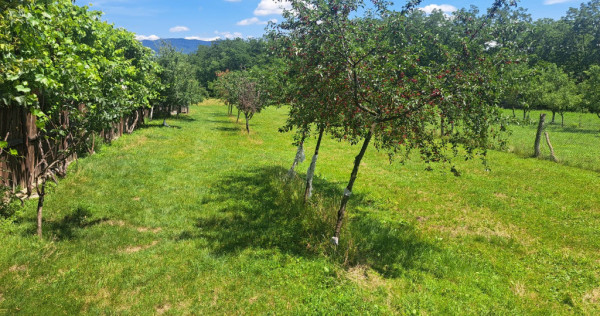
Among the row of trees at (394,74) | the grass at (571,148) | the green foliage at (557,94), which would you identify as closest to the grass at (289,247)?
the row of trees at (394,74)

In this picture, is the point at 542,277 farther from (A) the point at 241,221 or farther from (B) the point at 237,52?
(B) the point at 237,52

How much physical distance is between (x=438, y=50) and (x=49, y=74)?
8.39 m

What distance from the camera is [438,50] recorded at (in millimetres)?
7254

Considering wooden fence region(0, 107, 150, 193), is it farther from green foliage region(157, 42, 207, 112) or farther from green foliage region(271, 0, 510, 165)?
green foliage region(157, 42, 207, 112)

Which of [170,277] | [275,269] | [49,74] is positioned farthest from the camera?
[275,269]

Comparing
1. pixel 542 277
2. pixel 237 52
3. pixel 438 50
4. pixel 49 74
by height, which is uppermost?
pixel 237 52

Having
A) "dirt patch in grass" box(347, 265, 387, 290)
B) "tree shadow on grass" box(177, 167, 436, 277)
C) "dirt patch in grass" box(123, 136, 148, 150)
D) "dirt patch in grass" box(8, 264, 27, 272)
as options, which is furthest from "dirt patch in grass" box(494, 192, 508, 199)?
"dirt patch in grass" box(123, 136, 148, 150)

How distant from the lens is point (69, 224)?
7.96 m

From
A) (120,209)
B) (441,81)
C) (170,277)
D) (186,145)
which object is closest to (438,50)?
(441,81)

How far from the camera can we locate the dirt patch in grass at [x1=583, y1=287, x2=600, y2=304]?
650cm

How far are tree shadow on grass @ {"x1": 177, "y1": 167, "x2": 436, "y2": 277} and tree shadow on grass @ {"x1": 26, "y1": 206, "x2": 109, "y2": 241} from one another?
259 centimetres

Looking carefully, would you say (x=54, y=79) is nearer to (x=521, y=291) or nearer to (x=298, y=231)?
(x=298, y=231)

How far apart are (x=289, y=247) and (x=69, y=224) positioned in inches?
233

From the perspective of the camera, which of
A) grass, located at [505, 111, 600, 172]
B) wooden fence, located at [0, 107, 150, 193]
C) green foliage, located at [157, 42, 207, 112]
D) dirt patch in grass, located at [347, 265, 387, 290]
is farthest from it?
green foliage, located at [157, 42, 207, 112]
